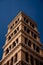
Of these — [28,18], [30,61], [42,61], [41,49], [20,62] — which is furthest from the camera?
[28,18]

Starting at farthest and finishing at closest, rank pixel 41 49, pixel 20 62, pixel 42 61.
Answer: pixel 41 49 → pixel 42 61 → pixel 20 62

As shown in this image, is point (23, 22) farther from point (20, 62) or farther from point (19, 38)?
point (20, 62)

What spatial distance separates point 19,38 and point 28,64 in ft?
29.2

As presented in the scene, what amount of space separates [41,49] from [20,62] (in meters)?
12.6

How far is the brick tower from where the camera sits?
48.1m

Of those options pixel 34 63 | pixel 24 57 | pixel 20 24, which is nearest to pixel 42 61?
pixel 34 63

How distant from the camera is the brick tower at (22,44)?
48062mm

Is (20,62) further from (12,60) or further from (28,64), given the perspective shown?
(12,60)

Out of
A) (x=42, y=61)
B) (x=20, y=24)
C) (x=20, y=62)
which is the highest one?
(x=20, y=24)

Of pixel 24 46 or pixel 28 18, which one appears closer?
pixel 24 46

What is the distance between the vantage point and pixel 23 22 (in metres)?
58.6

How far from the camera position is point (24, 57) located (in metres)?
46.8

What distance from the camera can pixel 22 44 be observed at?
49.3 metres

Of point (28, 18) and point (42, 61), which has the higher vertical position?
point (28, 18)
